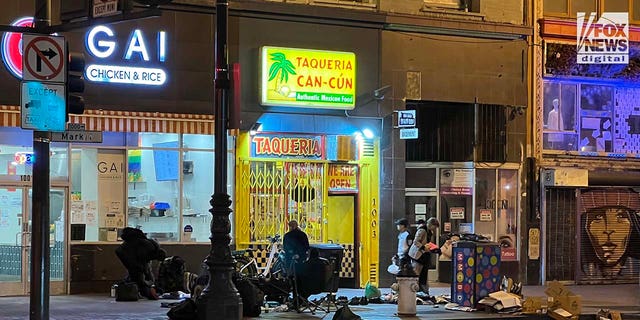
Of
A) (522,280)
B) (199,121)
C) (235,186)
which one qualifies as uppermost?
(199,121)

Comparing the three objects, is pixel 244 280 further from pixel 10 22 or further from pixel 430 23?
pixel 430 23

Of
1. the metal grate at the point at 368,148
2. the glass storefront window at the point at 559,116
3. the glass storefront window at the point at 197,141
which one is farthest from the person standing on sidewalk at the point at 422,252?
the glass storefront window at the point at 559,116

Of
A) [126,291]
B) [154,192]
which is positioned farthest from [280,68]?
[126,291]

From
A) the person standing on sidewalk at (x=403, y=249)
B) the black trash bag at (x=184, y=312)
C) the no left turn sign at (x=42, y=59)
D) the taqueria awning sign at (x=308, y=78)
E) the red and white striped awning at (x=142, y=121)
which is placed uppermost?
the taqueria awning sign at (x=308, y=78)

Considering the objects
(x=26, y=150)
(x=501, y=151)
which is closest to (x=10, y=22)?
(x=26, y=150)

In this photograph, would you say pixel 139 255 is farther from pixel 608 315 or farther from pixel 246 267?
pixel 608 315

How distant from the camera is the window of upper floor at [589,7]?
23.0m

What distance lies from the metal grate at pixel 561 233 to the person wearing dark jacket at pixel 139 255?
1014 centimetres

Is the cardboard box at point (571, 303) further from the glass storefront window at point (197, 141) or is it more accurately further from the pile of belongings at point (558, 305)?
the glass storefront window at point (197, 141)

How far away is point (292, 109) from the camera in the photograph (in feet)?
65.9

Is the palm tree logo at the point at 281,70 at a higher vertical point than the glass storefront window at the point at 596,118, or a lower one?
higher

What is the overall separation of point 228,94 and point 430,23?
8.45m

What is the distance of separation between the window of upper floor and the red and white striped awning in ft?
31.4

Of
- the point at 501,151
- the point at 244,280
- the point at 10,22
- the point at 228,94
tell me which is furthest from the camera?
the point at 501,151
